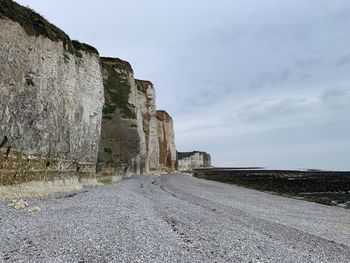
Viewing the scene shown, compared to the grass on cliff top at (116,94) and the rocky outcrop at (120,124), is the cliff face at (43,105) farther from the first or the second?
the grass on cliff top at (116,94)

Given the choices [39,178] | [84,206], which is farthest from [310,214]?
[39,178]

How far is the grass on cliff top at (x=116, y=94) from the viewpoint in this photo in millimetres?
48200

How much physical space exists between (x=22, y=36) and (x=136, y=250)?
50.3 feet

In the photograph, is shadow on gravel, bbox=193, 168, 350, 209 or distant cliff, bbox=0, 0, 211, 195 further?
shadow on gravel, bbox=193, 168, 350, 209

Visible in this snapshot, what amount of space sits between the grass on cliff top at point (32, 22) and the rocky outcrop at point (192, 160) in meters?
103

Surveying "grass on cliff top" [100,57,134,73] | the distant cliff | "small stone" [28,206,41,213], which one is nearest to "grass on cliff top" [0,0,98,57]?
the distant cliff

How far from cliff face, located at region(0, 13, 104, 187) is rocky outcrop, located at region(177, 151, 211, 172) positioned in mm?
99066

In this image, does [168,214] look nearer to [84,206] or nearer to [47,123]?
[84,206]

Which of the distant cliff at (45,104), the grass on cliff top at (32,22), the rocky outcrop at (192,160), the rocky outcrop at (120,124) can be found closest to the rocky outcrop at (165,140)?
the rocky outcrop at (192,160)

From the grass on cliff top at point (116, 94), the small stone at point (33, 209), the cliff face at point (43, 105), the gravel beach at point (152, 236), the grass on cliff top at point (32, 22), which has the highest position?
the grass on cliff top at point (116, 94)

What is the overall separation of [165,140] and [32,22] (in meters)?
71.7

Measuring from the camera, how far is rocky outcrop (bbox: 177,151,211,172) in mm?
141812

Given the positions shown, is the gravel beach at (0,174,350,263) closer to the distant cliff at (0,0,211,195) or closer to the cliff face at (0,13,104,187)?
the cliff face at (0,13,104,187)

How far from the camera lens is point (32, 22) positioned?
874 inches
